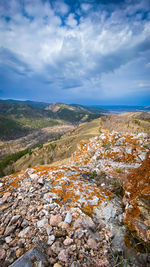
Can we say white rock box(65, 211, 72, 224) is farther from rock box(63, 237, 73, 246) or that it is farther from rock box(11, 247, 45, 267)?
rock box(11, 247, 45, 267)

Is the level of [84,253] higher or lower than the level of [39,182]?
lower

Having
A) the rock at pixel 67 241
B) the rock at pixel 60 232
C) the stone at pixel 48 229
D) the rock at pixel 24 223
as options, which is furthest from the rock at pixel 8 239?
the rock at pixel 67 241

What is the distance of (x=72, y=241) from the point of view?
3314mm

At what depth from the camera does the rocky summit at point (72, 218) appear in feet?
9.94

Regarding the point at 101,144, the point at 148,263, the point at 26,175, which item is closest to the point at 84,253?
the point at 148,263

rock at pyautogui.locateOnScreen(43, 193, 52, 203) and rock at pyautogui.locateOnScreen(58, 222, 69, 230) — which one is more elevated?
rock at pyautogui.locateOnScreen(43, 193, 52, 203)

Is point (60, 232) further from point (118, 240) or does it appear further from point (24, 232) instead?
point (118, 240)

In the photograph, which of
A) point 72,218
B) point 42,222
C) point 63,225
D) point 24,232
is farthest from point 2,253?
point 72,218

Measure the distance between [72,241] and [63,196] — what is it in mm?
1772

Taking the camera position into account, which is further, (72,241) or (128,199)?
(128,199)

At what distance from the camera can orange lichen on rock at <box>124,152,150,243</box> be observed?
3630 millimetres

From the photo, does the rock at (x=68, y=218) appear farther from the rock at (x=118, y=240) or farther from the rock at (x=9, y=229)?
the rock at (x=9, y=229)

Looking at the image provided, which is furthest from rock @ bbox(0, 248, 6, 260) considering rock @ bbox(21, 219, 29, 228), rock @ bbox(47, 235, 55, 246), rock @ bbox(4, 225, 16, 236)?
rock @ bbox(47, 235, 55, 246)

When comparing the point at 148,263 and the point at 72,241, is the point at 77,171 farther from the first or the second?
the point at 148,263
